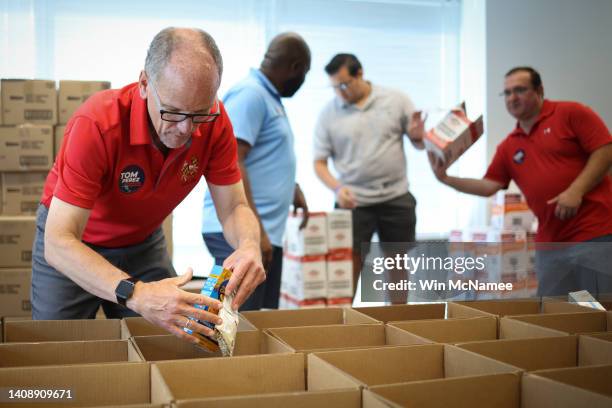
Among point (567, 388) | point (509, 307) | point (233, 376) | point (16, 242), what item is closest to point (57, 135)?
point (16, 242)

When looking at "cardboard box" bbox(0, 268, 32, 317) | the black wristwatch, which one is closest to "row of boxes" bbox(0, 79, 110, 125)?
"cardboard box" bbox(0, 268, 32, 317)

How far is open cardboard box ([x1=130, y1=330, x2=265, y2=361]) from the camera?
1.41 metres

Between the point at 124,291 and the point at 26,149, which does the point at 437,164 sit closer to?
the point at 124,291

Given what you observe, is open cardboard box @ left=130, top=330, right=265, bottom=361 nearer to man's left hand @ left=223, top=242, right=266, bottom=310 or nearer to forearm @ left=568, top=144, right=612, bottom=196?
man's left hand @ left=223, top=242, right=266, bottom=310

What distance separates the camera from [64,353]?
1.33 m

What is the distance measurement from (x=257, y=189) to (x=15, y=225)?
58.4 inches

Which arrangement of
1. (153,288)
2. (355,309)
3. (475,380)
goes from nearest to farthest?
(475,380) < (153,288) < (355,309)

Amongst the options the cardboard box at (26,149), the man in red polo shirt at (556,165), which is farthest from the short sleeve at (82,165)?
the cardboard box at (26,149)

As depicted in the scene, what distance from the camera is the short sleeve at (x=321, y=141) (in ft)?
13.6

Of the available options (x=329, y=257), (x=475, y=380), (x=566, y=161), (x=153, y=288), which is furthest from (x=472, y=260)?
(x=329, y=257)

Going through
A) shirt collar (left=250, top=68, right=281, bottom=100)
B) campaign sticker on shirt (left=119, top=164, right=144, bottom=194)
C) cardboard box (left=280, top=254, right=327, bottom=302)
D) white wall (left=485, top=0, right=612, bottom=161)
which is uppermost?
white wall (left=485, top=0, right=612, bottom=161)

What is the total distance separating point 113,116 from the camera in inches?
61.8

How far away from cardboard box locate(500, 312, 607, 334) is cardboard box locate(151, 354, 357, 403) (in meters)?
0.57

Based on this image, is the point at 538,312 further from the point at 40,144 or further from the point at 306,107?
the point at 306,107
